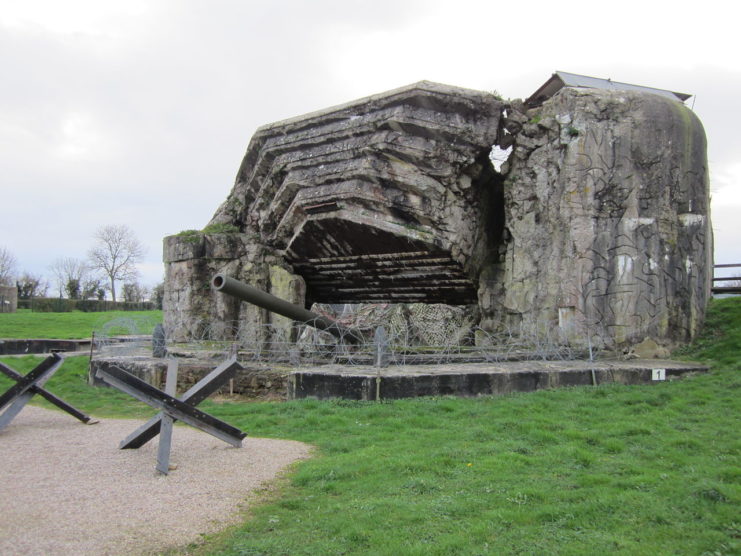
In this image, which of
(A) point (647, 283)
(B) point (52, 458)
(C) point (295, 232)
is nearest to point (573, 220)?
(A) point (647, 283)

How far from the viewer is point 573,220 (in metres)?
11.0

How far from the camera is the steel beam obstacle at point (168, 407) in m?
5.43

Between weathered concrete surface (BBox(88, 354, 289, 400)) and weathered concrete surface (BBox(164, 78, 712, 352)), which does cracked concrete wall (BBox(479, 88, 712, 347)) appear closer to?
weathered concrete surface (BBox(164, 78, 712, 352))

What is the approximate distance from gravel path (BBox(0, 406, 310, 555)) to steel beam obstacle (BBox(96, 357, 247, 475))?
0.47 feet

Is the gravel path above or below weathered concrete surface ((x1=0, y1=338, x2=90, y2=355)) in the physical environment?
below

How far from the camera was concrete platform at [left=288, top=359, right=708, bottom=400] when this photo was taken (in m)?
8.34

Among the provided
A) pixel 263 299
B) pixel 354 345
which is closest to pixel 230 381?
pixel 263 299

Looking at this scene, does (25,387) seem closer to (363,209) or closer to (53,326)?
(363,209)

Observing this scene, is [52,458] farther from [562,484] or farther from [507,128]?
[507,128]

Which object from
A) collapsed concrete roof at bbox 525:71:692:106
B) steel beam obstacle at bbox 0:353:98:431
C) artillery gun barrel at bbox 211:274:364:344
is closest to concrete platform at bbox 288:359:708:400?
artillery gun barrel at bbox 211:274:364:344

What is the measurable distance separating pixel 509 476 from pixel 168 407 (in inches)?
125

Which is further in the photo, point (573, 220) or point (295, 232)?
point (295, 232)

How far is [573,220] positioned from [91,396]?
30.7 ft

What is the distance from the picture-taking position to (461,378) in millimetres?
8508
